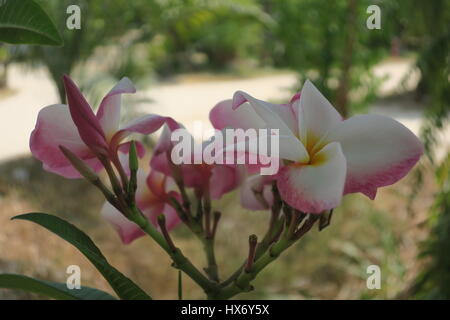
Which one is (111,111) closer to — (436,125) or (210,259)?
(210,259)

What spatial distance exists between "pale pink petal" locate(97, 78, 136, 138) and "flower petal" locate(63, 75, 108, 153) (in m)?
0.01

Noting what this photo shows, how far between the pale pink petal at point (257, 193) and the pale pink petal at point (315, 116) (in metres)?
0.04

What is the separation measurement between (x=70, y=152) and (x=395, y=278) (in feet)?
3.83

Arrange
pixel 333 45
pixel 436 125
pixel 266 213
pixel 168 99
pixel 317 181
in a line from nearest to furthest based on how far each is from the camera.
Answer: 1. pixel 317 181
2. pixel 436 125
3. pixel 266 213
4. pixel 333 45
5. pixel 168 99

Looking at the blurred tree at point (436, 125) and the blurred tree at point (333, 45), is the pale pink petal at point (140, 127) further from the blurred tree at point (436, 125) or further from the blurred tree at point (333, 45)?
the blurred tree at point (333, 45)

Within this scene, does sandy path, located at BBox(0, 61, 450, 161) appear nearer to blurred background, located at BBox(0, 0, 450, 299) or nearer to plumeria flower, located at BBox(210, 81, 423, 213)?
blurred background, located at BBox(0, 0, 450, 299)

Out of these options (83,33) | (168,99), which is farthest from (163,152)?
(168,99)

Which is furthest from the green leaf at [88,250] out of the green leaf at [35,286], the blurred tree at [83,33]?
the blurred tree at [83,33]

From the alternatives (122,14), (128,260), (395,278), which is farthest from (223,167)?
(122,14)

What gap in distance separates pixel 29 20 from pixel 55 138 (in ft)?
0.17

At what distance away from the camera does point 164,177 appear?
32 centimetres

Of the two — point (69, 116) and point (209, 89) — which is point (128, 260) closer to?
point (69, 116)

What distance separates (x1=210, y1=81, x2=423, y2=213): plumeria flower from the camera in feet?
0.73

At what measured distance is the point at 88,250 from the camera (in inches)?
9.9
